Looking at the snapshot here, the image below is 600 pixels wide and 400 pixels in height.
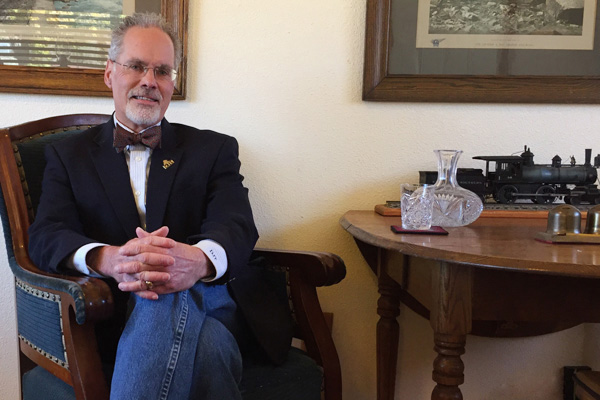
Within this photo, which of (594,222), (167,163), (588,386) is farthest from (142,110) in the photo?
(588,386)

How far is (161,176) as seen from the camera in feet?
5.83

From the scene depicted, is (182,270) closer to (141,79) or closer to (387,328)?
(141,79)

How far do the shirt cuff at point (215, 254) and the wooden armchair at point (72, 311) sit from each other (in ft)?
0.71

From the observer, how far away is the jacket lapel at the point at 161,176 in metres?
1.74

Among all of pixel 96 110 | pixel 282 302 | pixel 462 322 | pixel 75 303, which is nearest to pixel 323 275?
pixel 282 302

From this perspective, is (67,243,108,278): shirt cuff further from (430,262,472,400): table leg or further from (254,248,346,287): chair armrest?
(430,262,472,400): table leg

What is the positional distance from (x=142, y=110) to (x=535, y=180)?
127 centimetres

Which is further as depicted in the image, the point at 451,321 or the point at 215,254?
the point at 215,254

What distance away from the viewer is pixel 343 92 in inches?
86.6

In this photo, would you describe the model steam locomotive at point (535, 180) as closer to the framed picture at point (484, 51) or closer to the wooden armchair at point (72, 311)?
the framed picture at point (484, 51)

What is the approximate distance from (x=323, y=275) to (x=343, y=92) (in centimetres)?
84

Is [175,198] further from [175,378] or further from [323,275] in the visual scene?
[175,378]

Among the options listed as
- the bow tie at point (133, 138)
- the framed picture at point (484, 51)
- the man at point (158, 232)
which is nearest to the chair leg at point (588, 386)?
the man at point (158, 232)

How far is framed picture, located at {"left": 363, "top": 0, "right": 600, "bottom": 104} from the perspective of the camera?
2.14 meters
